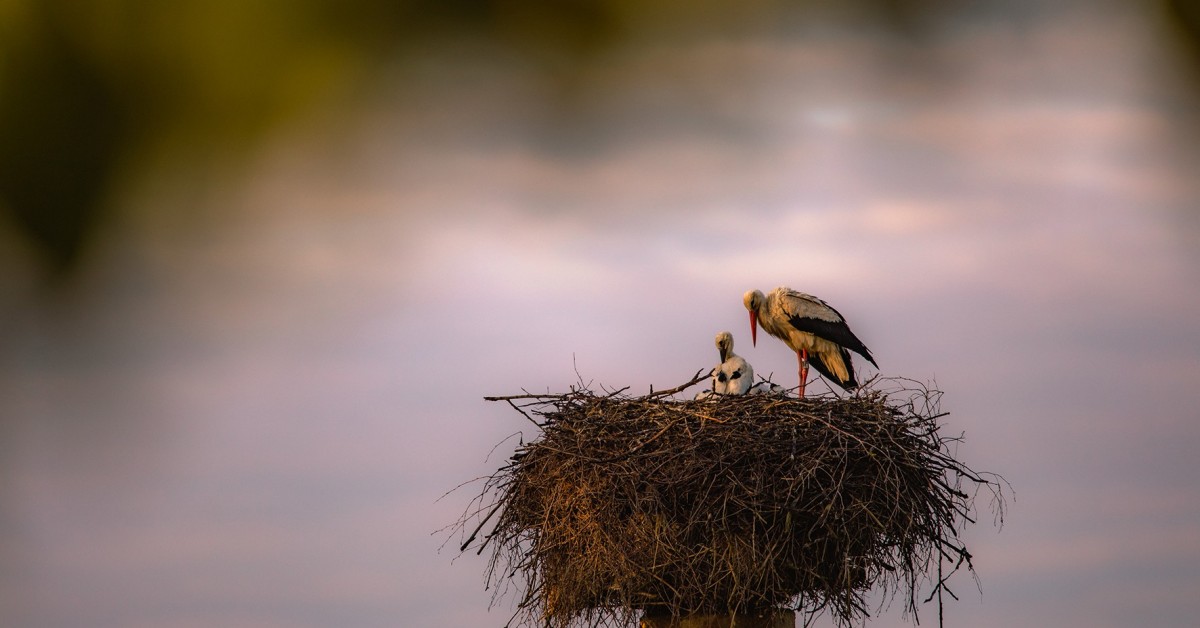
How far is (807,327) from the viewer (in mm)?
10328

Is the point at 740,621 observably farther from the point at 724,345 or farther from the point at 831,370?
the point at 831,370

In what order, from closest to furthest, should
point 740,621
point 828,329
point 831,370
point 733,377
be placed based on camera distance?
point 740,621 < point 733,377 < point 828,329 < point 831,370

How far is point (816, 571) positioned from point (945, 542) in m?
0.83

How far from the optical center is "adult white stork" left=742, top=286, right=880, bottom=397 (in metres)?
10.3

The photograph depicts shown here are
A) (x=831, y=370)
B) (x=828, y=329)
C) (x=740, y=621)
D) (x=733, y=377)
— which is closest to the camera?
(x=740, y=621)

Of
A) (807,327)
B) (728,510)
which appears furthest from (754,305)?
(728,510)

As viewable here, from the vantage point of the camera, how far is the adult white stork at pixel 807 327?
10.3 m

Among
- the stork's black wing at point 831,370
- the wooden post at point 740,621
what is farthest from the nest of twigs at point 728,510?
the stork's black wing at point 831,370

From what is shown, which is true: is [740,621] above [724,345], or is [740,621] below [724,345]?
below

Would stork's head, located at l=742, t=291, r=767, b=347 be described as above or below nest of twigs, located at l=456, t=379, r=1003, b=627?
above

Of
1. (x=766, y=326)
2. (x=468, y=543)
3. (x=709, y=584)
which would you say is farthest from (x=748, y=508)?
(x=766, y=326)

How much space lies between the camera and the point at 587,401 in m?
7.92

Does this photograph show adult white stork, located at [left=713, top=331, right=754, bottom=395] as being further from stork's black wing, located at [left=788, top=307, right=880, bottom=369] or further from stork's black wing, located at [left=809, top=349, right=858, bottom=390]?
stork's black wing, located at [left=809, top=349, right=858, bottom=390]

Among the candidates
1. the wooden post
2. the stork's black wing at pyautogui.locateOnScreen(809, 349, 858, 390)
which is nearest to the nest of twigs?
the wooden post
